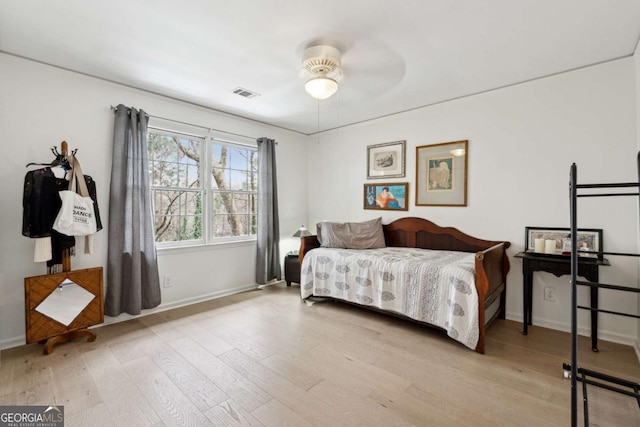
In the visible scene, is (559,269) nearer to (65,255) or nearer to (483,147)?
(483,147)

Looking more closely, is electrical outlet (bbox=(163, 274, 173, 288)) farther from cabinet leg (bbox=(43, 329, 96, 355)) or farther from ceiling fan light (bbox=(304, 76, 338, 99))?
ceiling fan light (bbox=(304, 76, 338, 99))

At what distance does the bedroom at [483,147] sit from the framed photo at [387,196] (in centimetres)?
11

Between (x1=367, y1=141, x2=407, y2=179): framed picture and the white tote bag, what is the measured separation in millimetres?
3255

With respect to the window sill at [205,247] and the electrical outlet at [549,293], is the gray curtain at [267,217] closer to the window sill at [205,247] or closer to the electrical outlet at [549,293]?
the window sill at [205,247]

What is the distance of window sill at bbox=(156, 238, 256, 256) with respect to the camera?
134 inches

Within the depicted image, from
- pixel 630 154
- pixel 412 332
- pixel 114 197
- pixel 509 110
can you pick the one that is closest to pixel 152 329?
pixel 114 197

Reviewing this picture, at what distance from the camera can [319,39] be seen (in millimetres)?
2236

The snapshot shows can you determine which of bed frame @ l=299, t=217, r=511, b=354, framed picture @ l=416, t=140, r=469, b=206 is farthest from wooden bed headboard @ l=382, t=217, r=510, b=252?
framed picture @ l=416, t=140, r=469, b=206

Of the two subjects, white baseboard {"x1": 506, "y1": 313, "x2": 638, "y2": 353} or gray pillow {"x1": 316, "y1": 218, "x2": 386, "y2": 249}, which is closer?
white baseboard {"x1": 506, "y1": 313, "x2": 638, "y2": 353}

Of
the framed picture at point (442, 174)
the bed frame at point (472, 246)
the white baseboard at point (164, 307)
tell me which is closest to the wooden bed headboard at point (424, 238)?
the bed frame at point (472, 246)

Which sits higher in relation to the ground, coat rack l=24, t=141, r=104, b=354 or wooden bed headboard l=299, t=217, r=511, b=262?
wooden bed headboard l=299, t=217, r=511, b=262

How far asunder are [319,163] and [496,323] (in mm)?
3293

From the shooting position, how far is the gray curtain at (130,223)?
A: 2.91m

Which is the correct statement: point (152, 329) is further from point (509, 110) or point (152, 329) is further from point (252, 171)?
point (509, 110)
